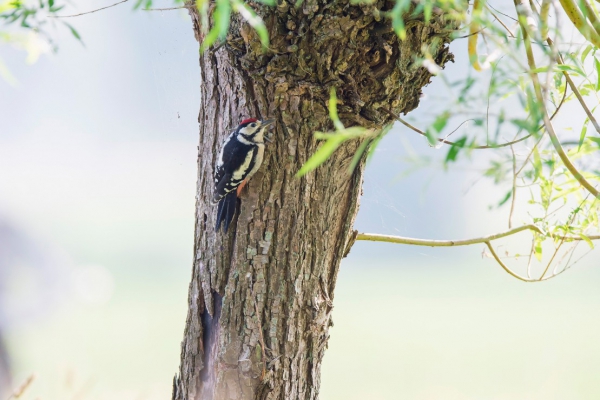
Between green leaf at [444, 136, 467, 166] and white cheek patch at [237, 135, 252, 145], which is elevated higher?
white cheek patch at [237, 135, 252, 145]

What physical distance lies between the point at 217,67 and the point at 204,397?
0.82 meters

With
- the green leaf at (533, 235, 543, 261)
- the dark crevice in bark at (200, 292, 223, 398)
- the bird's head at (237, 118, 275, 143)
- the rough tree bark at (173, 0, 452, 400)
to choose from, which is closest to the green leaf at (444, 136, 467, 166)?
the rough tree bark at (173, 0, 452, 400)

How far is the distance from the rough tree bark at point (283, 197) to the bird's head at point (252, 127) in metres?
0.02

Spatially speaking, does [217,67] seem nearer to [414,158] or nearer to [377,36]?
[377,36]

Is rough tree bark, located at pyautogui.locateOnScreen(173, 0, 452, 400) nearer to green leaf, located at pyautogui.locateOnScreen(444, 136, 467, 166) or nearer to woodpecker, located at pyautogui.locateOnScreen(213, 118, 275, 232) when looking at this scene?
woodpecker, located at pyautogui.locateOnScreen(213, 118, 275, 232)

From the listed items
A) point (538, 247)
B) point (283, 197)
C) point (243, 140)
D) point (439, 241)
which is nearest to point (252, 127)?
point (243, 140)

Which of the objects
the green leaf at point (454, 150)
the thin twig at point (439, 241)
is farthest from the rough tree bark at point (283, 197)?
the green leaf at point (454, 150)

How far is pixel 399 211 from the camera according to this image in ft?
5.56

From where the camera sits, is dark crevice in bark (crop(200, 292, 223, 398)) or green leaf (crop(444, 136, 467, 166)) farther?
dark crevice in bark (crop(200, 292, 223, 398))

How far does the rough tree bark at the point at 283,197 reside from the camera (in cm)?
111

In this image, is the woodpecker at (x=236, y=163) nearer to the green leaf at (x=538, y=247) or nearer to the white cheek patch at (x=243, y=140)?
the white cheek patch at (x=243, y=140)

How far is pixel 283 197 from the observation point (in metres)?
1.25

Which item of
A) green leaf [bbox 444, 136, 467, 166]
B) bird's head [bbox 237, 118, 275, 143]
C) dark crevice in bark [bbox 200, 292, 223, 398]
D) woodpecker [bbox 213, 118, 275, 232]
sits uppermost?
bird's head [bbox 237, 118, 275, 143]

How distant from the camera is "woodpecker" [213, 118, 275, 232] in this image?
47.9 inches
